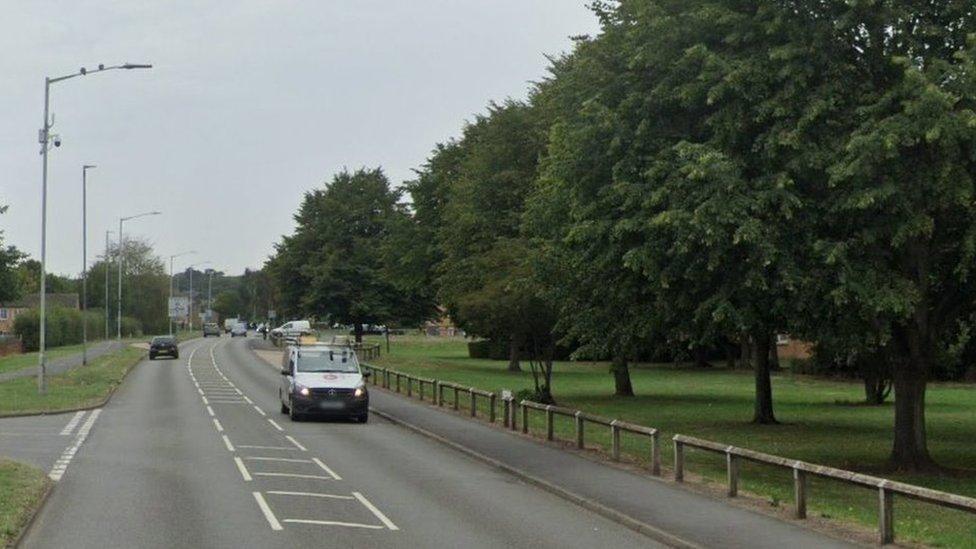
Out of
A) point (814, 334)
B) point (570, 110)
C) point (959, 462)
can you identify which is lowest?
point (959, 462)

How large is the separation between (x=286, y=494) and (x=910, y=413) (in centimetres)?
1145

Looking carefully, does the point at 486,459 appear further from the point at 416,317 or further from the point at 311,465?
the point at 416,317

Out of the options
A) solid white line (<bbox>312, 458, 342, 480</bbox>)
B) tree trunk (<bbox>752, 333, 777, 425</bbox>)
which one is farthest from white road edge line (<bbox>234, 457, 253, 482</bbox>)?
tree trunk (<bbox>752, 333, 777, 425</bbox>)

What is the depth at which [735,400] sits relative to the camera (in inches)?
1837

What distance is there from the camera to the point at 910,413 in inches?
935

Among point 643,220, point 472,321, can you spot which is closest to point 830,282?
point 643,220

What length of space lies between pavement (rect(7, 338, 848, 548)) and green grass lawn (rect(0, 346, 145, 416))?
350cm

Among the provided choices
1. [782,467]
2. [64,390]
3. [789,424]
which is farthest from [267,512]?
[64,390]

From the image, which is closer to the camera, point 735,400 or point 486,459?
point 486,459

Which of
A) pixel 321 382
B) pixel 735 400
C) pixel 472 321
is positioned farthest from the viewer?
pixel 735 400

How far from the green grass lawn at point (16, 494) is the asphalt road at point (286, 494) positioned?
21 centimetres

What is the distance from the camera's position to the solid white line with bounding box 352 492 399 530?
1544cm

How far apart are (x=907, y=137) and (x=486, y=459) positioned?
9113 millimetres

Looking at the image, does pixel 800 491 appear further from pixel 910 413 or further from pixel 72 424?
pixel 72 424
